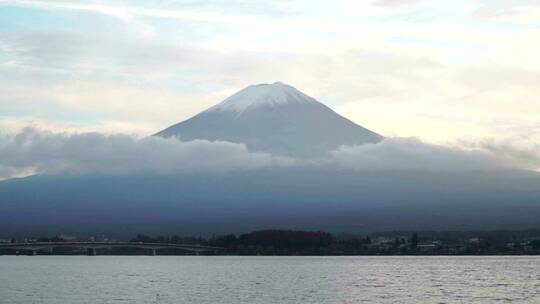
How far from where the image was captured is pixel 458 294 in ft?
179

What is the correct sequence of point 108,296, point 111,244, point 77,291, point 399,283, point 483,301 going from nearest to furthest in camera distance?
point 483,301 < point 108,296 < point 77,291 < point 399,283 < point 111,244

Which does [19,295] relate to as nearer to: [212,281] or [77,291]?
[77,291]

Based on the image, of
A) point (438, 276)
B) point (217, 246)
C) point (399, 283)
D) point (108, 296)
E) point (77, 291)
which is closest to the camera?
point (108, 296)

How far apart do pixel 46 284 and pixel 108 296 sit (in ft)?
48.2

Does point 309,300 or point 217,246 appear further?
point 217,246

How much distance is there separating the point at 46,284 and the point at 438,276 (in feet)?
95.7

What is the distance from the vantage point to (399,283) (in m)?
65.8

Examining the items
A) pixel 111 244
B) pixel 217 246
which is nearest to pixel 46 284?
pixel 111 244

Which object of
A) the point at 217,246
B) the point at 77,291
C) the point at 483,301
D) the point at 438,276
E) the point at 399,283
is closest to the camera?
the point at 483,301

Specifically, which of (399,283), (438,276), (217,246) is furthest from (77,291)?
(217,246)

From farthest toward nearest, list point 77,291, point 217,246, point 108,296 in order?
point 217,246 → point 77,291 → point 108,296

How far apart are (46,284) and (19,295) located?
39.2ft

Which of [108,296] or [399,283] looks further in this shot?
[399,283]

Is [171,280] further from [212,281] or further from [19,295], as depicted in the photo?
[19,295]
